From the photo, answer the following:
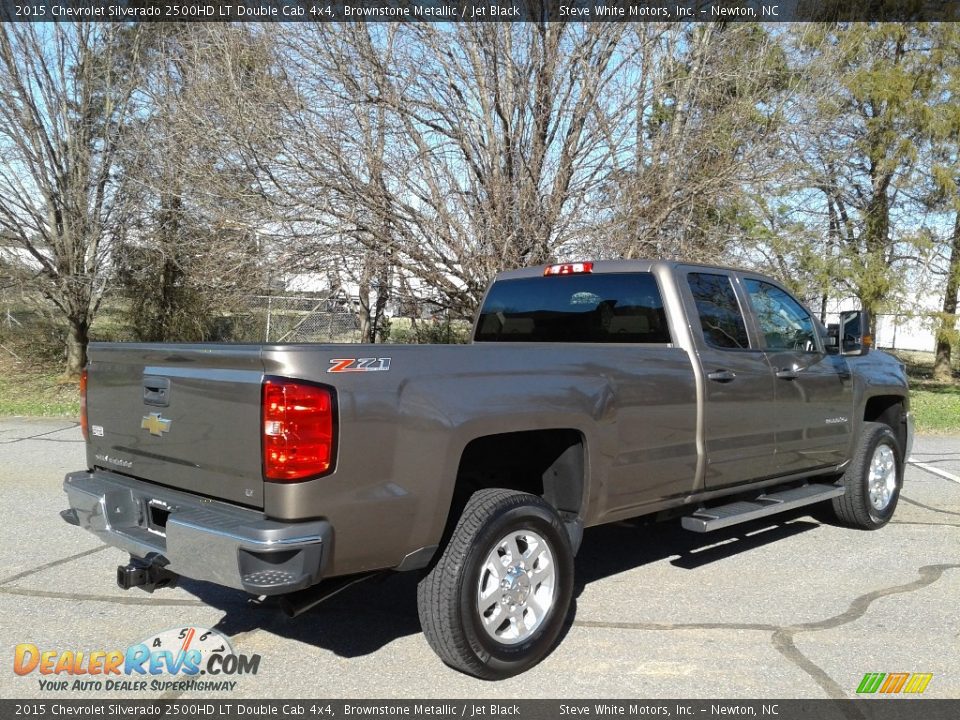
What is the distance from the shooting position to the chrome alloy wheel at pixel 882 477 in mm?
6746

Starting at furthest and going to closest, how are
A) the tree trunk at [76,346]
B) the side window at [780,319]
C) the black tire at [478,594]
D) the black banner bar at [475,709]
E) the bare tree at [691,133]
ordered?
1. the tree trunk at [76,346]
2. the bare tree at [691,133]
3. the side window at [780,319]
4. the black tire at [478,594]
5. the black banner bar at [475,709]

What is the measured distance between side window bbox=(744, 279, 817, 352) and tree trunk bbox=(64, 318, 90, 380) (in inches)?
539

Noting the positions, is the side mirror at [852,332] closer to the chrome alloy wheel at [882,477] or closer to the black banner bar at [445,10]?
the chrome alloy wheel at [882,477]

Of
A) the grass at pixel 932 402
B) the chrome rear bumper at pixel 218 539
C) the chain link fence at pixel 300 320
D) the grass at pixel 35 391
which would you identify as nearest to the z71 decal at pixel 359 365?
the chrome rear bumper at pixel 218 539

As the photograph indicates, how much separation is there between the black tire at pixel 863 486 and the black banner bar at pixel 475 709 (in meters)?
2.93

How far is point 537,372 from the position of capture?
416 cm

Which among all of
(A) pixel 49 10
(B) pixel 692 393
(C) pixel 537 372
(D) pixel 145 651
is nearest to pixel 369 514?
(C) pixel 537 372

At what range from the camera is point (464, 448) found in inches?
153

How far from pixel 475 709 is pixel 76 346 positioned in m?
14.9

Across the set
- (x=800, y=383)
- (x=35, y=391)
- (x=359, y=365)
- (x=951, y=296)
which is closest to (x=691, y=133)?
(x=800, y=383)

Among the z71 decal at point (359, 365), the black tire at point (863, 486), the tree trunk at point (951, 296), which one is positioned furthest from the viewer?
the tree trunk at point (951, 296)

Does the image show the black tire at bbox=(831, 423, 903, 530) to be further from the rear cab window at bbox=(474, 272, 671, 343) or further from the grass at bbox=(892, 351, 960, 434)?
the grass at bbox=(892, 351, 960, 434)

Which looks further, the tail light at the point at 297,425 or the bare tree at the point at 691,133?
the bare tree at the point at 691,133

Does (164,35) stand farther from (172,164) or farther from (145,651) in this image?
(145,651)
